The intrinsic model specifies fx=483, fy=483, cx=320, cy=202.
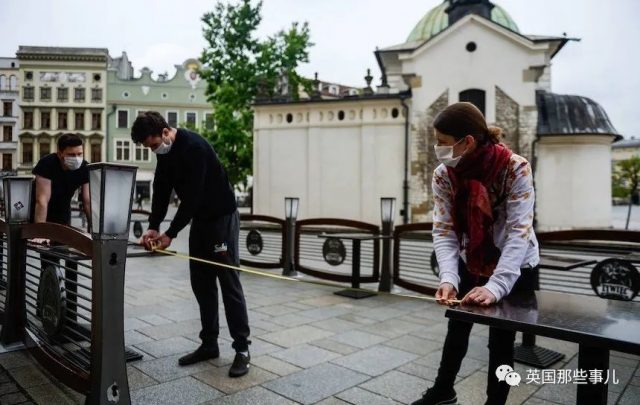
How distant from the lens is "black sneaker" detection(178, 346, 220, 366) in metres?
4.16

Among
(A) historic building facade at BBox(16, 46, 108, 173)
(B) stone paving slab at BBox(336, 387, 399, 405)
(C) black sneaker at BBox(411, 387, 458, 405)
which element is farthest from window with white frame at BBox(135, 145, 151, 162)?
(C) black sneaker at BBox(411, 387, 458, 405)

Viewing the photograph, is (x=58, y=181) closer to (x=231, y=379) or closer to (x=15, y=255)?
(x=15, y=255)

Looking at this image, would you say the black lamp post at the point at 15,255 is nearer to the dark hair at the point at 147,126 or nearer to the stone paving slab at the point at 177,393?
the dark hair at the point at 147,126

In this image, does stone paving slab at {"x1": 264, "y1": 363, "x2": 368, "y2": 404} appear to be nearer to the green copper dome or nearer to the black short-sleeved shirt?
the black short-sleeved shirt

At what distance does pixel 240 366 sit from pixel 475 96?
20.5 m

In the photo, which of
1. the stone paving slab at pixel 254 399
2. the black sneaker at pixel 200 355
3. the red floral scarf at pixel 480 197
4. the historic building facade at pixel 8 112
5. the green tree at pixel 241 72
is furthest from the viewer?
the historic building facade at pixel 8 112

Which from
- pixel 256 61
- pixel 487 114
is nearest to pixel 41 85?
pixel 256 61

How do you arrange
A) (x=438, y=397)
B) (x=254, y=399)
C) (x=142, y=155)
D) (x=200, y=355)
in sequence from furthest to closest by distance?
(x=142, y=155), (x=200, y=355), (x=254, y=399), (x=438, y=397)

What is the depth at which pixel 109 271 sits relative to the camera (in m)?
2.85

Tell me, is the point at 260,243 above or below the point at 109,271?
below

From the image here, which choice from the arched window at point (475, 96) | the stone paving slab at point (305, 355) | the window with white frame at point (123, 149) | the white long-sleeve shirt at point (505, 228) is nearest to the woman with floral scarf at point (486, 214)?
the white long-sleeve shirt at point (505, 228)

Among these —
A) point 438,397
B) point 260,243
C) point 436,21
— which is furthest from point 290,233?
point 436,21

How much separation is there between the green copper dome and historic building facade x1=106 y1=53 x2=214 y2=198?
25.8m

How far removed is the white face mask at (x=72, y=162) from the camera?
16.0 ft
